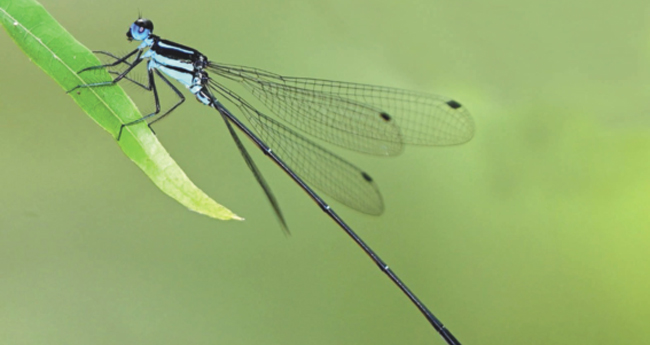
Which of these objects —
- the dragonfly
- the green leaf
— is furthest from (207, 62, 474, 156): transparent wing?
the green leaf

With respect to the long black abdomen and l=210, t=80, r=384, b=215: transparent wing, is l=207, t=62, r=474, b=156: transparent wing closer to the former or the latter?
l=210, t=80, r=384, b=215: transparent wing

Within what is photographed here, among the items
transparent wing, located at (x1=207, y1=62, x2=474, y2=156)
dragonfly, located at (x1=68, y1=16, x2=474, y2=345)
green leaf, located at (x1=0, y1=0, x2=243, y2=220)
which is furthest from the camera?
transparent wing, located at (x1=207, y1=62, x2=474, y2=156)

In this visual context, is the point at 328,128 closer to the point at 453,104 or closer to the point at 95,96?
the point at 453,104

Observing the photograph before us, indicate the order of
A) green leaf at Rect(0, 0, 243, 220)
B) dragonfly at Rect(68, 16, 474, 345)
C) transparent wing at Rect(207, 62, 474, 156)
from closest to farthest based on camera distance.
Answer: green leaf at Rect(0, 0, 243, 220), dragonfly at Rect(68, 16, 474, 345), transparent wing at Rect(207, 62, 474, 156)

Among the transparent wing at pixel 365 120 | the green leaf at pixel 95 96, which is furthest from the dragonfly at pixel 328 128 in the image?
the green leaf at pixel 95 96

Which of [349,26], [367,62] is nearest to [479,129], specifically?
[367,62]

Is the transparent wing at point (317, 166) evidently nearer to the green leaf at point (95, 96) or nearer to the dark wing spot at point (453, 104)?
the dark wing spot at point (453, 104)
